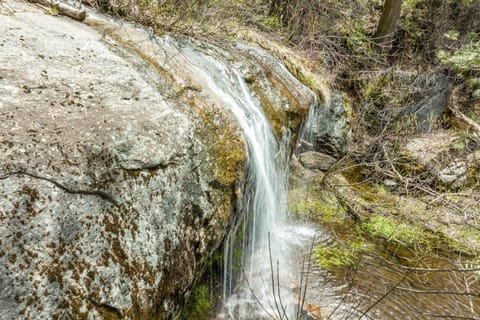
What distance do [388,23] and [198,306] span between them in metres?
7.78

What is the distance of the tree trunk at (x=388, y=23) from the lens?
7344 mm

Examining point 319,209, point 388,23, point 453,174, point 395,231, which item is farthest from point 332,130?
point 388,23

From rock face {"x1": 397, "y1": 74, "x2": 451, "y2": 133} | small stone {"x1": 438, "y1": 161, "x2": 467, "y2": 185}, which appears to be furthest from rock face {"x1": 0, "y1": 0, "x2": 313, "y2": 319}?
rock face {"x1": 397, "y1": 74, "x2": 451, "y2": 133}

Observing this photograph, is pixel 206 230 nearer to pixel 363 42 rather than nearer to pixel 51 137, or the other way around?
pixel 51 137

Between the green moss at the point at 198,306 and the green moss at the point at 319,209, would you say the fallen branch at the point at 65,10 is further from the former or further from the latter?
the green moss at the point at 319,209

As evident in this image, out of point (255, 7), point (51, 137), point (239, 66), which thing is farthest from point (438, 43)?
point (51, 137)

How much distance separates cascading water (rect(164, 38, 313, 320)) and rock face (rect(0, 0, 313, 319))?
0.49m

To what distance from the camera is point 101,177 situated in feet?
4.71

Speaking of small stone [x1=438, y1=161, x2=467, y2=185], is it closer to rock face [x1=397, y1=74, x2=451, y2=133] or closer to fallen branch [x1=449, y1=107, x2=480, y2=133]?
rock face [x1=397, y1=74, x2=451, y2=133]

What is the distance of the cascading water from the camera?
2.75 metres

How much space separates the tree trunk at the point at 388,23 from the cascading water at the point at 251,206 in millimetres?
5615

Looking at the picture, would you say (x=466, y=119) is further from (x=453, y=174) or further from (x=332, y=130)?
(x=332, y=130)

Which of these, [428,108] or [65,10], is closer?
[65,10]

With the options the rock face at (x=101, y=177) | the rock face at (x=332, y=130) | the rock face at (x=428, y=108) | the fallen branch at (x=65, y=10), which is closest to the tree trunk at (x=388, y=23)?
the rock face at (x=428, y=108)
